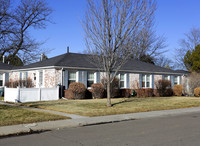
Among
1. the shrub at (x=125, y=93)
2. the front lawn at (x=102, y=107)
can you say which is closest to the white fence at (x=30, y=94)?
the front lawn at (x=102, y=107)

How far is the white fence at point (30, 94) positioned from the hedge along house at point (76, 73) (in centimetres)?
134

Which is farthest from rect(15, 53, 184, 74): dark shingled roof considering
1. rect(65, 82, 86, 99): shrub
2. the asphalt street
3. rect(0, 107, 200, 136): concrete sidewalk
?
the asphalt street

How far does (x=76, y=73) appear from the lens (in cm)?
2278

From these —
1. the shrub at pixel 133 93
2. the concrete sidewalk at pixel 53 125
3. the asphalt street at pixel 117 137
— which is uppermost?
the shrub at pixel 133 93

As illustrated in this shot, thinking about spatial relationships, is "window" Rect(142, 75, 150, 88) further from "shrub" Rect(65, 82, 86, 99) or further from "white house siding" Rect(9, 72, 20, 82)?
"white house siding" Rect(9, 72, 20, 82)

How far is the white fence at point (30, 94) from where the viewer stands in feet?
60.7

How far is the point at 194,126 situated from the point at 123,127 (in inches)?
109

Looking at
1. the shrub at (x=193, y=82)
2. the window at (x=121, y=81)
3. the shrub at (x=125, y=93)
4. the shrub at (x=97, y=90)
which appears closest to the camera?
the shrub at (x=97, y=90)

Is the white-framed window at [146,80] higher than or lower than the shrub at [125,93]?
higher

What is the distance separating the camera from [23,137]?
7.79 meters

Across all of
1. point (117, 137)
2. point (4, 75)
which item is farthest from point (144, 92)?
point (117, 137)

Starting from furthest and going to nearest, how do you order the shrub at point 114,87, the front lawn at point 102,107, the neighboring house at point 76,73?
the shrub at point 114,87 → the neighboring house at point 76,73 → the front lawn at point 102,107

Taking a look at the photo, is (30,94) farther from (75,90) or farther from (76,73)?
(76,73)

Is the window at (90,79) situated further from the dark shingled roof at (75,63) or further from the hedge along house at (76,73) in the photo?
the dark shingled roof at (75,63)
